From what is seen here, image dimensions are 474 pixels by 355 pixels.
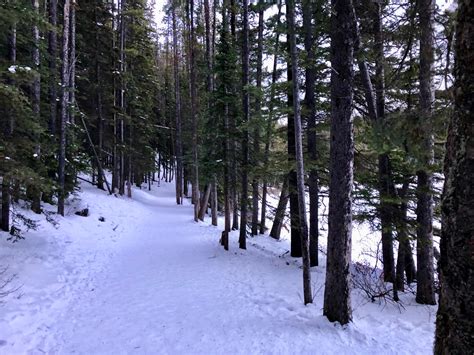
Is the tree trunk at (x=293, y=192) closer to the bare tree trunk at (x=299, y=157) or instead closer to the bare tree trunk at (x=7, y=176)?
the bare tree trunk at (x=299, y=157)

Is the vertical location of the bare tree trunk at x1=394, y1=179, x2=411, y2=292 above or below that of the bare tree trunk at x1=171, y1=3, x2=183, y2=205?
below

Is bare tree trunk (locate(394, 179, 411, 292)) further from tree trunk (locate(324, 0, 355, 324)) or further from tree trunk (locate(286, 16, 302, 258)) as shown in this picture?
→ tree trunk (locate(286, 16, 302, 258))

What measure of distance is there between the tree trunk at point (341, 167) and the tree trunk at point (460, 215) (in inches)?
156

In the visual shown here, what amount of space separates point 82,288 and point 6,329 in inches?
93.4

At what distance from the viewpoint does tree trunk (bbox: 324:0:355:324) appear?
19.1 feet

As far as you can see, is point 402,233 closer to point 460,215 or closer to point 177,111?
point 460,215

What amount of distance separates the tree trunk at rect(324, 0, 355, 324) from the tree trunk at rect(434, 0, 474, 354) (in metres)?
3.97

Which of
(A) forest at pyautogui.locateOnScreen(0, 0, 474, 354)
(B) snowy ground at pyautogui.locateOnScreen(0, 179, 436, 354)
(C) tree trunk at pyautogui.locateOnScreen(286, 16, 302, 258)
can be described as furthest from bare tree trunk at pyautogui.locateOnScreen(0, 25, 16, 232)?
(C) tree trunk at pyautogui.locateOnScreen(286, 16, 302, 258)

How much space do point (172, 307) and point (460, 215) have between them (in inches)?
237

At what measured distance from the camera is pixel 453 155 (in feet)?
6.23

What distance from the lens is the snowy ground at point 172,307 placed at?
17.3 feet

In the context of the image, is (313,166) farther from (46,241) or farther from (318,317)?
(46,241)

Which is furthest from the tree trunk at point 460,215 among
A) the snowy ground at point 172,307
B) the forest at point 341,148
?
the snowy ground at point 172,307

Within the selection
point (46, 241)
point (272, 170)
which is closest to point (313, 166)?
point (272, 170)
